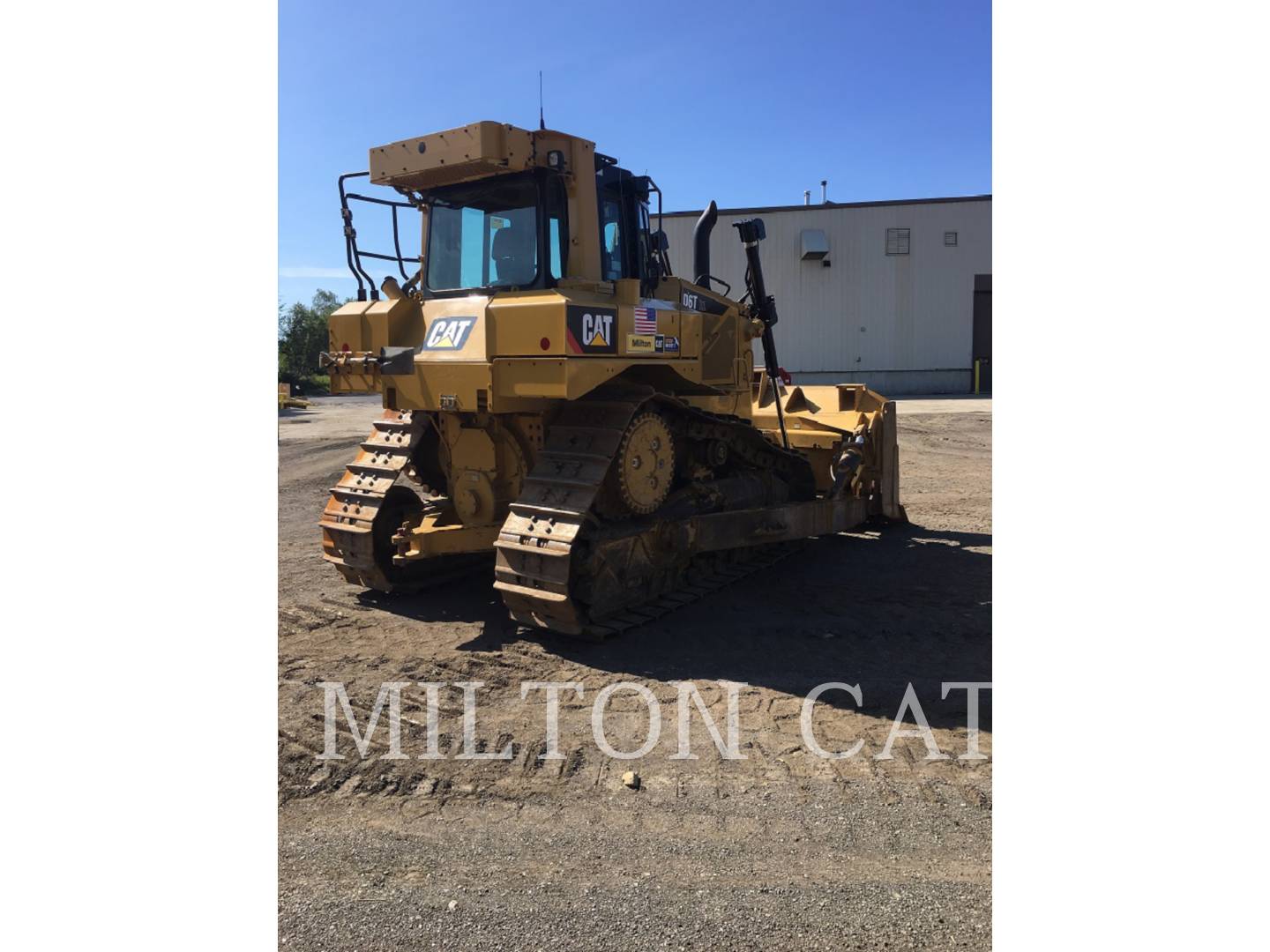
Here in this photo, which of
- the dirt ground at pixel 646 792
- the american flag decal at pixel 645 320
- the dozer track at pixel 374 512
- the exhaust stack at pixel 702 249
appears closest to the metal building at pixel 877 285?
the exhaust stack at pixel 702 249

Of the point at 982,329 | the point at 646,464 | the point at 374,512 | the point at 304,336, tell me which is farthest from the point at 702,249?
the point at 304,336

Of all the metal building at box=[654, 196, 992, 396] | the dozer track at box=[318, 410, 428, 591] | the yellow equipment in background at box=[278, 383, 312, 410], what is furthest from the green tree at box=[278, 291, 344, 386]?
the dozer track at box=[318, 410, 428, 591]

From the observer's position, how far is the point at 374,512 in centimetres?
631

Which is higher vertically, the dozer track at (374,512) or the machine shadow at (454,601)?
the dozer track at (374,512)

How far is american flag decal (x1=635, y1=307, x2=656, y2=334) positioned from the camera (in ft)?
A: 19.0

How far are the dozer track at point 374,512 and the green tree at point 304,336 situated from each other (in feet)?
111

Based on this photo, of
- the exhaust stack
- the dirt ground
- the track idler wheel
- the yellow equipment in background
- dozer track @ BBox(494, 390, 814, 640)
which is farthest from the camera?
the yellow equipment in background

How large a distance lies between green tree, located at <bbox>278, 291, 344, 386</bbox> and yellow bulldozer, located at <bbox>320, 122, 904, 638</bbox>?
3432 cm

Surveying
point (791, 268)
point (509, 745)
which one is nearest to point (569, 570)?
point (509, 745)

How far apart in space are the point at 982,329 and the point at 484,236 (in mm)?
26220

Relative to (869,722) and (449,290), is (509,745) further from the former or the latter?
(449,290)

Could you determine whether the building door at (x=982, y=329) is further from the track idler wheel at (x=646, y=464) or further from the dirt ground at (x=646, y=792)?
the track idler wheel at (x=646, y=464)

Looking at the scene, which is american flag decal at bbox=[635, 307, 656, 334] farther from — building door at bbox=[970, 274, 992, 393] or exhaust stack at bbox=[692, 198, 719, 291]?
building door at bbox=[970, 274, 992, 393]

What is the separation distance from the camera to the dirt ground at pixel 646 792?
2.76m
